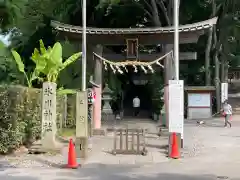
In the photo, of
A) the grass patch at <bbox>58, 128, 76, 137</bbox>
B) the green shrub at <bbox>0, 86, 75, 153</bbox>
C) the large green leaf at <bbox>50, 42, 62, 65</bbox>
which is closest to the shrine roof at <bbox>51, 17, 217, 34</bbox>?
the large green leaf at <bbox>50, 42, 62, 65</bbox>

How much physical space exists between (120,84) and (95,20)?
17.9 feet

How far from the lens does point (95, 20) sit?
30266 millimetres

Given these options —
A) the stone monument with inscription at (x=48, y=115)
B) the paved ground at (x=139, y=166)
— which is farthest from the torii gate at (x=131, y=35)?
the stone monument with inscription at (x=48, y=115)

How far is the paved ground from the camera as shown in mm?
10008

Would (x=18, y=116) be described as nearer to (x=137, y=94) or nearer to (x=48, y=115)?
(x=48, y=115)

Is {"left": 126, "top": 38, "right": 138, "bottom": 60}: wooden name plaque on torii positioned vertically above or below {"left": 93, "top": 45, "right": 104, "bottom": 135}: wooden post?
above

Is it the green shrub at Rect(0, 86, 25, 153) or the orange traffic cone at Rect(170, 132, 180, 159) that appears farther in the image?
the orange traffic cone at Rect(170, 132, 180, 159)

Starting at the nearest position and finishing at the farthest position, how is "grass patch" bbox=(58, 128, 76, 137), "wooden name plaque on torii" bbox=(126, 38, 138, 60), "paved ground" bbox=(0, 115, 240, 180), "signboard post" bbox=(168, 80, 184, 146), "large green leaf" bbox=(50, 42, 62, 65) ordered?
1. "paved ground" bbox=(0, 115, 240, 180)
2. "signboard post" bbox=(168, 80, 184, 146)
3. "large green leaf" bbox=(50, 42, 62, 65)
4. "grass patch" bbox=(58, 128, 76, 137)
5. "wooden name plaque on torii" bbox=(126, 38, 138, 60)

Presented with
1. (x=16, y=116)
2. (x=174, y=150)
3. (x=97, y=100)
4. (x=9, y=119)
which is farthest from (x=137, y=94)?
(x=9, y=119)

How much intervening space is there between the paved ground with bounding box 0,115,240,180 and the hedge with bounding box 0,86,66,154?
1.75 feet

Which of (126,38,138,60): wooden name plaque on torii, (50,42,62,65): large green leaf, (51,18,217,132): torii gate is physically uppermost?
(51,18,217,132): torii gate

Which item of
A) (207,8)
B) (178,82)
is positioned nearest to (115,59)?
(178,82)

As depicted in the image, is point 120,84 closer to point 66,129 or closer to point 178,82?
point 66,129

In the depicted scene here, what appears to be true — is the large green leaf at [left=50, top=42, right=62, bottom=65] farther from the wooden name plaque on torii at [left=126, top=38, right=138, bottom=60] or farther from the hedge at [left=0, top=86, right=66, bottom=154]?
the wooden name plaque on torii at [left=126, top=38, right=138, bottom=60]
